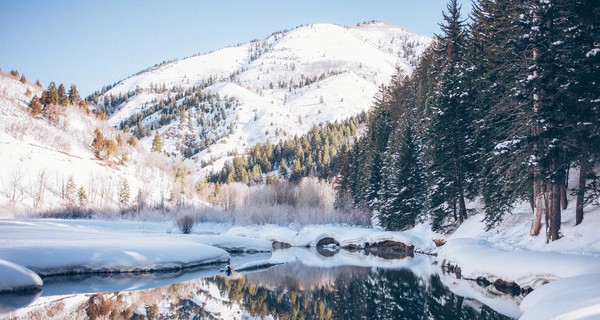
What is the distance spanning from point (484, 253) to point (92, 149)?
75857 millimetres

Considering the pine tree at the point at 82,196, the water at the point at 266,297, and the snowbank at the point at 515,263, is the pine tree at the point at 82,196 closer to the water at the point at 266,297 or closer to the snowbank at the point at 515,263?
the water at the point at 266,297

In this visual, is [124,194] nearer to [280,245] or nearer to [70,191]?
[70,191]

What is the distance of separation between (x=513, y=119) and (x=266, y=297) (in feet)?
40.3

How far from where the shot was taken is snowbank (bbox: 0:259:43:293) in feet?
41.7

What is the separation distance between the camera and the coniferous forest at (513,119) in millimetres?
15281

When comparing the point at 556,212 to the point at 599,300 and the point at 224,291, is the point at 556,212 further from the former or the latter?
the point at 224,291

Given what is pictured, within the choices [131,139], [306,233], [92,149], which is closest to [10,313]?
[306,233]

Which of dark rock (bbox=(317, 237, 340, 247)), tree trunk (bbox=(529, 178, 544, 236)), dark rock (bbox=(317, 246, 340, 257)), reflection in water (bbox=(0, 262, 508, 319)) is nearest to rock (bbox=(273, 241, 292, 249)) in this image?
dark rock (bbox=(317, 237, 340, 247))

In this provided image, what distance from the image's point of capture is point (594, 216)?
15.8m

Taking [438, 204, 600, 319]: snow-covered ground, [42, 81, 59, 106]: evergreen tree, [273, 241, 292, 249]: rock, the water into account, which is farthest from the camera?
[42, 81, 59, 106]: evergreen tree

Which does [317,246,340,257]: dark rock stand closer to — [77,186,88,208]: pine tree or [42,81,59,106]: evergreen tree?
[77,186,88,208]: pine tree

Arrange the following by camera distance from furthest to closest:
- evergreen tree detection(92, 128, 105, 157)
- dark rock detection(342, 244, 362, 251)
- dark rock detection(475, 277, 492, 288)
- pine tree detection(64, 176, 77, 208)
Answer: evergreen tree detection(92, 128, 105, 157)
pine tree detection(64, 176, 77, 208)
dark rock detection(342, 244, 362, 251)
dark rock detection(475, 277, 492, 288)

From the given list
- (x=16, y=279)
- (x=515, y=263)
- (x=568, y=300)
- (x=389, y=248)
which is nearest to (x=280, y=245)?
(x=389, y=248)

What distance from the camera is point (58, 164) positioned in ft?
221
